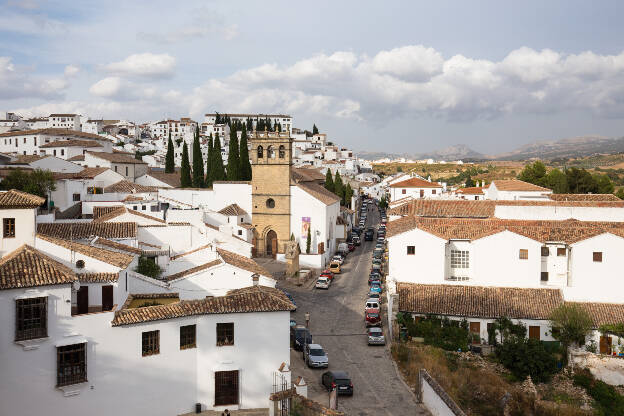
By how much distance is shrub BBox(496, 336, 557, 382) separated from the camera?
88.5ft

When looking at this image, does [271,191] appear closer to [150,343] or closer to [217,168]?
[217,168]

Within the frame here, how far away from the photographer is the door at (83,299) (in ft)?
66.7

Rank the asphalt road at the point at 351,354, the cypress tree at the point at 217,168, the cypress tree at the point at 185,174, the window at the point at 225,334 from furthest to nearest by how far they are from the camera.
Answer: the cypress tree at the point at 217,168, the cypress tree at the point at 185,174, the asphalt road at the point at 351,354, the window at the point at 225,334

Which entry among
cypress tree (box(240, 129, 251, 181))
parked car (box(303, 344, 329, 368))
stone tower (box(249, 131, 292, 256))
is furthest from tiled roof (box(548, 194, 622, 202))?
parked car (box(303, 344, 329, 368))

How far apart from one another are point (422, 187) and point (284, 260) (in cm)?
2684

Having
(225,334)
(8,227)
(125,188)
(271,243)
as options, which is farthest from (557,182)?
(8,227)

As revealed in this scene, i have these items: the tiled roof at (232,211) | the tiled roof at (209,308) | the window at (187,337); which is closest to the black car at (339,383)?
the tiled roof at (209,308)

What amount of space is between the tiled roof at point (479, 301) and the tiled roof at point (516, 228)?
325 centimetres

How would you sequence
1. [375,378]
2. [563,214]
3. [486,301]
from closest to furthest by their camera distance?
1. [375,378]
2. [486,301]
3. [563,214]

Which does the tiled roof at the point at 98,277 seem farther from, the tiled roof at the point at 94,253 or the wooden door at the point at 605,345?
the wooden door at the point at 605,345

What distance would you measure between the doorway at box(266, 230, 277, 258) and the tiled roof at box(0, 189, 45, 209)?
3155 cm

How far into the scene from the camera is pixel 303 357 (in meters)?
27.1

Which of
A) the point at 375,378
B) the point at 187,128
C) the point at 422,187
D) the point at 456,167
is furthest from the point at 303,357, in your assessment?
the point at 456,167

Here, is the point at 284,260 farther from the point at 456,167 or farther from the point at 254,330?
the point at 456,167
